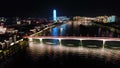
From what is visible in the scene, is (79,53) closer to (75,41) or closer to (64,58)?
(64,58)

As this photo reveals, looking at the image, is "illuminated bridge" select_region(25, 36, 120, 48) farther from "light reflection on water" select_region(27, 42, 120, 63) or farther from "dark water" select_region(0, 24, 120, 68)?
"dark water" select_region(0, 24, 120, 68)

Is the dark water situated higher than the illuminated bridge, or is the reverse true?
the illuminated bridge

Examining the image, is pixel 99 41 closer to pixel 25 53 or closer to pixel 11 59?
pixel 25 53

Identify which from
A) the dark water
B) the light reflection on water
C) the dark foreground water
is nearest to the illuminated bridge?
the light reflection on water

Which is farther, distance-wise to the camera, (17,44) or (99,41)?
(99,41)

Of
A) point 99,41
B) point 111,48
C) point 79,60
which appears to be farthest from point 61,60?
point 99,41

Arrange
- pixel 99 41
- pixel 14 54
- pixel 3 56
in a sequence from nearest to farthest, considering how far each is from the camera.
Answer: pixel 3 56, pixel 14 54, pixel 99 41

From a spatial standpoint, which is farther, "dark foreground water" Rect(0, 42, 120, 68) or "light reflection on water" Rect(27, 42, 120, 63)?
"light reflection on water" Rect(27, 42, 120, 63)

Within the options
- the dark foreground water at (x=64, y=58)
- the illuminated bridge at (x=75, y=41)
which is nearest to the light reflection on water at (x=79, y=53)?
the dark foreground water at (x=64, y=58)
